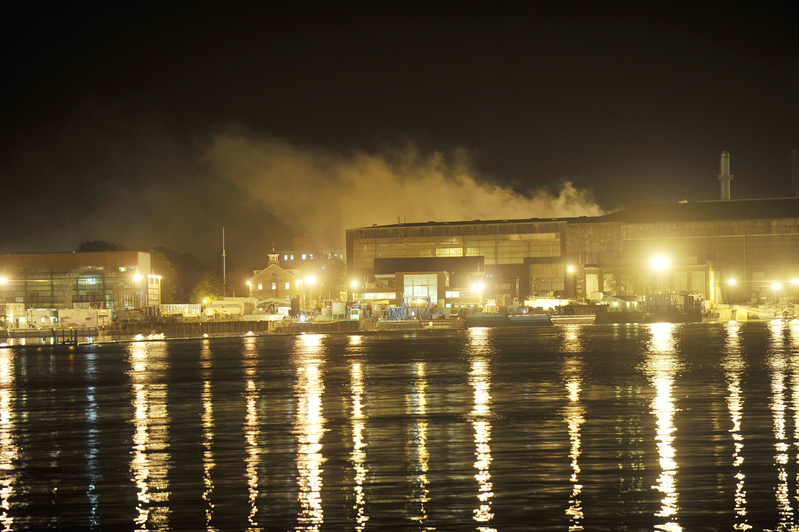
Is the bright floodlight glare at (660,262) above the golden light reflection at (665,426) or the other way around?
above

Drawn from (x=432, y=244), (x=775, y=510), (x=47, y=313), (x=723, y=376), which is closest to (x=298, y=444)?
(x=775, y=510)

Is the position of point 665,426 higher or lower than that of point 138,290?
lower

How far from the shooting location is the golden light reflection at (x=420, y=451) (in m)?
12.1

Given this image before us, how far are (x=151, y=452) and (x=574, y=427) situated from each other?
9179mm

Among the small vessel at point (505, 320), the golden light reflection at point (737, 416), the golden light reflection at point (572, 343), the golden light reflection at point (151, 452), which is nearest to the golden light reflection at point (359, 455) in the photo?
the golden light reflection at point (151, 452)

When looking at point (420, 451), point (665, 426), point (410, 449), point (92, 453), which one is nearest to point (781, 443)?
point (665, 426)

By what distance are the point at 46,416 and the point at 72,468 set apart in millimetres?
8356

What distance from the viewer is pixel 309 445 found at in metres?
17.1

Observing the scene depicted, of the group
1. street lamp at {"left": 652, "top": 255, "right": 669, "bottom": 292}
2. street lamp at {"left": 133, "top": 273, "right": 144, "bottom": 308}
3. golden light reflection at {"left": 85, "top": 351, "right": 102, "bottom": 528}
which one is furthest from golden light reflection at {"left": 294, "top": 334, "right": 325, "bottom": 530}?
street lamp at {"left": 652, "top": 255, "right": 669, "bottom": 292}

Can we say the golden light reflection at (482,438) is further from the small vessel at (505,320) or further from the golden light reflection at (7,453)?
the small vessel at (505,320)

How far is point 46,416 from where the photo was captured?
23.0 meters

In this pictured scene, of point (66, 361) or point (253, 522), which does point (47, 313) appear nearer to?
point (66, 361)

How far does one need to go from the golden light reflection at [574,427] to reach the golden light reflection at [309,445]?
3.53 meters

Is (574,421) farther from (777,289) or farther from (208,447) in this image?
(777,289)
